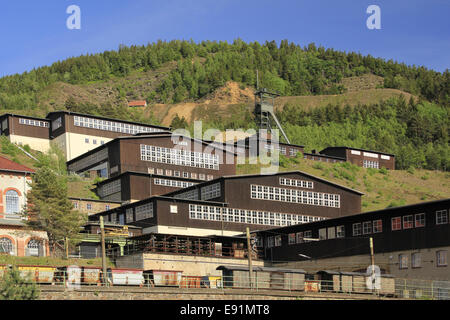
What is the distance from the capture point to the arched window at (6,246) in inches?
2293

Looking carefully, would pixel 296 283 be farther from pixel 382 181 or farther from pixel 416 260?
pixel 382 181

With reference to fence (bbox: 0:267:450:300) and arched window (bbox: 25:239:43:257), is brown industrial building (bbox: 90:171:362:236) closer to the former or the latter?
arched window (bbox: 25:239:43:257)

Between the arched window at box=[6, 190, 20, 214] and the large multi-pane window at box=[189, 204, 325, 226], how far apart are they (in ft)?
57.8

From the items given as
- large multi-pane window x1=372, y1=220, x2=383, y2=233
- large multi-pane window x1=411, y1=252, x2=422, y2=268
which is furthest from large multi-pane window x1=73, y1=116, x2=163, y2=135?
large multi-pane window x1=411, y1=252, x2=422, y2=268

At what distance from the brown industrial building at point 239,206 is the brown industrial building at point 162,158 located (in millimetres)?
8681

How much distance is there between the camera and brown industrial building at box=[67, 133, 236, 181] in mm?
85375

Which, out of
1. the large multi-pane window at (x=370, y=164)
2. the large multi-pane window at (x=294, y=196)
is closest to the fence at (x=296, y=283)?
the large multi-pane window at (x=294, y=196)

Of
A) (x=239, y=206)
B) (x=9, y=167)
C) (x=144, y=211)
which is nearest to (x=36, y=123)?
(x=9, y=167)

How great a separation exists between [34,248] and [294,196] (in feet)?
101

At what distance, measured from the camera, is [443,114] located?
18075 cm

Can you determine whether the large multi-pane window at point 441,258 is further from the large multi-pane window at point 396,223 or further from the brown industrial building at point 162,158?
the brown industrial building at point 162,158

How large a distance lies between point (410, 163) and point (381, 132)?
84.2 ft

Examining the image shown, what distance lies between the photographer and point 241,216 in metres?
72.3

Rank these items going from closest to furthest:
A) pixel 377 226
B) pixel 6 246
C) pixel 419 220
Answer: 1. pixel 419 220
2. pixel 377 226
3. pixel 6 246
